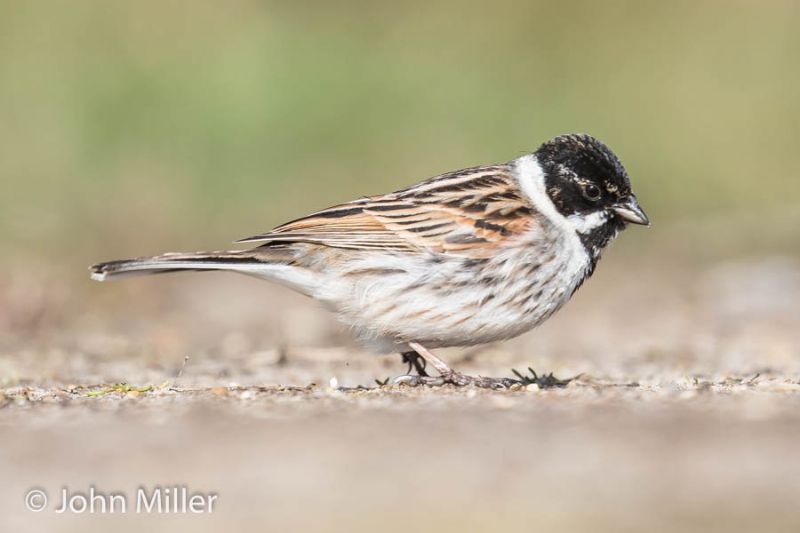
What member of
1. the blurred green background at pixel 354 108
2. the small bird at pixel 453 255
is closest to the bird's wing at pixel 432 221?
the small bird at pixel 453 255

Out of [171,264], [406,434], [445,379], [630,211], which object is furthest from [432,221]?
[406,434]

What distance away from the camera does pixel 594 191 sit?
833cm

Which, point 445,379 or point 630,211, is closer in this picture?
point 445,379

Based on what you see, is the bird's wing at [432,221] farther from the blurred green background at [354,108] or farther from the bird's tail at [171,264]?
the blurred green background at [354,108]

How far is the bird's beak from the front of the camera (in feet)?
27.2

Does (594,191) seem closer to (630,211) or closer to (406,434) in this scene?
(630,211)

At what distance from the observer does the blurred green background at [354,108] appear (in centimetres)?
1552

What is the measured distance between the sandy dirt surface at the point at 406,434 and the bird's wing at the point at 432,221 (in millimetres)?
868

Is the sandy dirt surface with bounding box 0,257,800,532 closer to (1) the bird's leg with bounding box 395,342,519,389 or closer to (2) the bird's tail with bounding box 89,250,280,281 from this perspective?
(1) the bird's leg with bounding box 395,342,519,389

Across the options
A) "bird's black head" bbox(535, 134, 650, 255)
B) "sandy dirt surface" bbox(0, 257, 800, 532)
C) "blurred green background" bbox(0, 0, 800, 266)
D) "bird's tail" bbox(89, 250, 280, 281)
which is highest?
"blurred green background" bbox(0, 0, 800, 266)

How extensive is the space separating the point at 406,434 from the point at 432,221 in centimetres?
249

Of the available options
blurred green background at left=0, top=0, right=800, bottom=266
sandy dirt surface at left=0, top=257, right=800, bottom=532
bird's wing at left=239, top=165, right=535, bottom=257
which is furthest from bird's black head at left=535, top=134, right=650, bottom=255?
blurred green background at left=0, top=0, right=800, bottom=266

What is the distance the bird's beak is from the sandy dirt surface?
902 mm

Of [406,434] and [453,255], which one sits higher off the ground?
[453,255]
